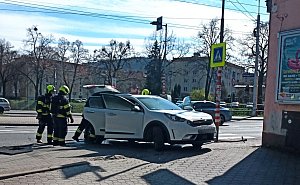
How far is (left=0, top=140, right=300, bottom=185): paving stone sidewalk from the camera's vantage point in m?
7.19

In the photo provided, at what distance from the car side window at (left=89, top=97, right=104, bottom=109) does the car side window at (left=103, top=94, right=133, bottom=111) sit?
19cm

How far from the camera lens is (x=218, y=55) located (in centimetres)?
1315

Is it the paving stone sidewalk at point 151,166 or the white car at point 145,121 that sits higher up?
the white car at point 145,121

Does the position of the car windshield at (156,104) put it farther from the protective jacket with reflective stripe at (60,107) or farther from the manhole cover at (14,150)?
the manhole cover at (14,150)

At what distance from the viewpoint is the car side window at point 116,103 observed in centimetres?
1199

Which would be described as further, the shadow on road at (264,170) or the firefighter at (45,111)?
the firefighter at (45,111)

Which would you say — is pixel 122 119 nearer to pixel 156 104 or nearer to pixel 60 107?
pixel 156 104

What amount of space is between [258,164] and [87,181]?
157 inches

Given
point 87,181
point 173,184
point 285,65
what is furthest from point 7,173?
point 285,65

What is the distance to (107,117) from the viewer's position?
1230 cm

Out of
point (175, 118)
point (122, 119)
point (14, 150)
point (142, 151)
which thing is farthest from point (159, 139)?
point (14, 150)

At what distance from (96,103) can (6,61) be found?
62176 millimetres

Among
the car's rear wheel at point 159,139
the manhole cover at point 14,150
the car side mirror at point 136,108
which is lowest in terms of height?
the manhole cover at point 14,150

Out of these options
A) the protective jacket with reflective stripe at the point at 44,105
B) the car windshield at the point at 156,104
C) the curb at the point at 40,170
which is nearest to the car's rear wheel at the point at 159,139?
the car windshield at the point at 156,104
